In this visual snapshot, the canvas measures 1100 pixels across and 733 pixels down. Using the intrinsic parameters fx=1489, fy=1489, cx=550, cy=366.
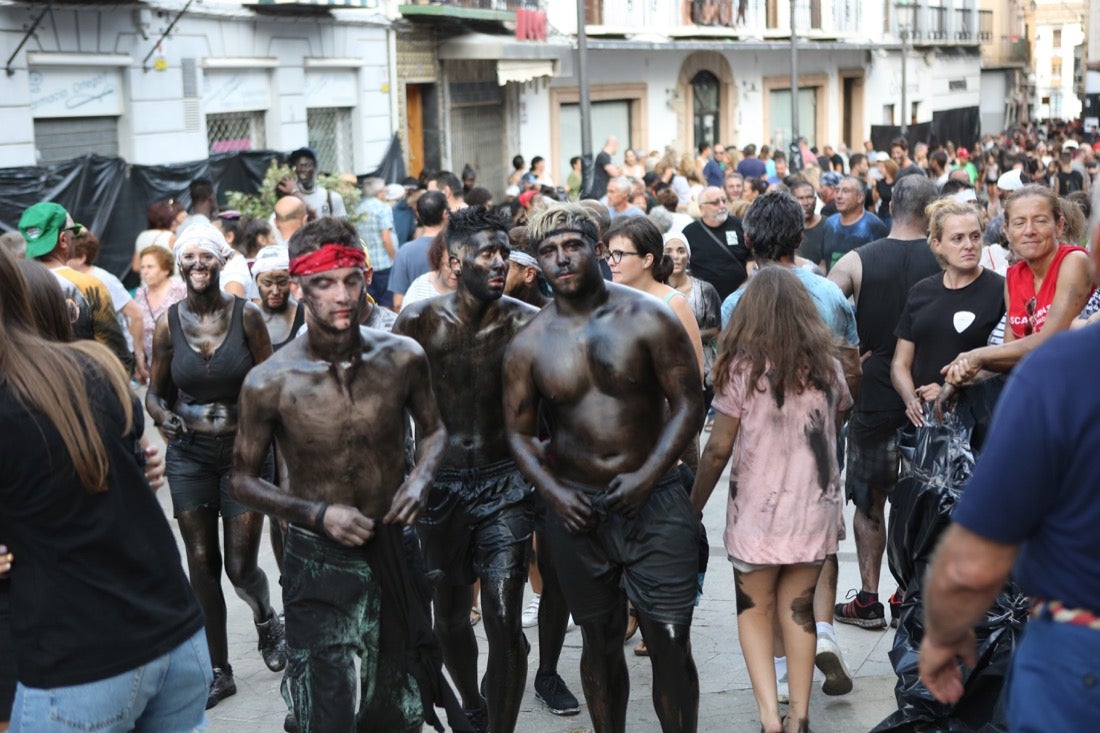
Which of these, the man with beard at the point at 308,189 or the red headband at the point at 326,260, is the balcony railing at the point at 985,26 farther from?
the red headband at the point at 326,260

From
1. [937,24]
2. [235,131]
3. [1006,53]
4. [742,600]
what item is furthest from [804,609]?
[1006,53]

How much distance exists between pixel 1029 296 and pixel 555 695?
238 cm

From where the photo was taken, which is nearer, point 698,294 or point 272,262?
point 272,262

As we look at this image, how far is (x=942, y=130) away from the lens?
4144 centimetres

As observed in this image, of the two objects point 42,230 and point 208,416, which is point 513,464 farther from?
point 42,230

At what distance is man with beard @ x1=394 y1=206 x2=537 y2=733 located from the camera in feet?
17.5

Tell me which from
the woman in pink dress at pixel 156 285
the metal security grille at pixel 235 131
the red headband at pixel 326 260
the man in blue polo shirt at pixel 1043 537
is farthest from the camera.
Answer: the metal security grille at pixel 235 131

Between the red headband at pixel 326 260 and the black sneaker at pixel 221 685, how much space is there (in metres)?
2.19

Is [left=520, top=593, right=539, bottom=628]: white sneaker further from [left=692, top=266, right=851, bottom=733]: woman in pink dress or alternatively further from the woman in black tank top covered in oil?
[left=692, top=266, right=851, bottom=733]: woman in pink dress

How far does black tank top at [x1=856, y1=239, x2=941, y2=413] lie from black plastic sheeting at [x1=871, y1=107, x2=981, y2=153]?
25.9m

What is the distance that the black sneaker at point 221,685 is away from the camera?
19.4 feet

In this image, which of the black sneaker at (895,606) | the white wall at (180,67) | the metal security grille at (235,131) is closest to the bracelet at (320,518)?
the black sneaker at (895,606)

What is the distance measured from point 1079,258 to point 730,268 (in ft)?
14.8

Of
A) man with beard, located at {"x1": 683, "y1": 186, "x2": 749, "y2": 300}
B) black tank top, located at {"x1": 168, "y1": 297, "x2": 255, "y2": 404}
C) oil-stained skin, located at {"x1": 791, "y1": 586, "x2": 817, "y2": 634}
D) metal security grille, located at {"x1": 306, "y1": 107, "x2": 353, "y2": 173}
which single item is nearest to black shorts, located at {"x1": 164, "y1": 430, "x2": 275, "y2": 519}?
black tank top, located at {"x1": 168, "y1": 297, "x2": 255, "y2": 404}
